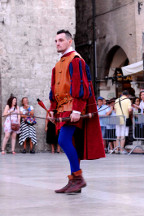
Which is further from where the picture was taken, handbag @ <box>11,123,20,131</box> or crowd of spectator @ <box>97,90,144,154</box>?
handbag @ <box>11,123,20,131</box>

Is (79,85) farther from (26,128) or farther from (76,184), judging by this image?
(26,128)

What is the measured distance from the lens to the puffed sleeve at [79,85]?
6398 mm

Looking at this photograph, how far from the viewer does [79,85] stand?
6.40 m

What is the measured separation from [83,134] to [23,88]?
38.7ft

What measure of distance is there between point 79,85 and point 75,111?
30 cm

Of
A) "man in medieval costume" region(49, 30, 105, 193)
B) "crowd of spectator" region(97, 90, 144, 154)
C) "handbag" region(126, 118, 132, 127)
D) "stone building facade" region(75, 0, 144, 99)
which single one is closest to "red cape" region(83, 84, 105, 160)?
"man in medieval costume" region(49, 30, 105, 193)

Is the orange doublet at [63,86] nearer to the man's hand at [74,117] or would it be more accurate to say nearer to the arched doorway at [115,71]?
the man's hand at [74,117]

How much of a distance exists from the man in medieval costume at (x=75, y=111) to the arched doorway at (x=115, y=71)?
64.5 feet

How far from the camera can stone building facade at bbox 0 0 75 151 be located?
59.4 feet

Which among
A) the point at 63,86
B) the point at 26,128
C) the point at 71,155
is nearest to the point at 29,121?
the point at 26,128

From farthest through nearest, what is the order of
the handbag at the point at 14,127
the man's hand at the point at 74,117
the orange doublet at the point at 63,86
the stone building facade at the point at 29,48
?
the stone building facade at the point at 29,48 → the handbag at the point at 14,127 → the orange doublet at the point at 63,86 → the man's hand at the point at 74,117

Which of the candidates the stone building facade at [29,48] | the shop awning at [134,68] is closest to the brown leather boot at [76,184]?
the stone building facade at [29,48]

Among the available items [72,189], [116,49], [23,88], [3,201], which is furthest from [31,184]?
[116,49]

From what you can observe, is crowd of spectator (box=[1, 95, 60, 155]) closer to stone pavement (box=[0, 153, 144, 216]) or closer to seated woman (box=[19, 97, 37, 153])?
seated woman (box=[19, 97, 37, 153])
